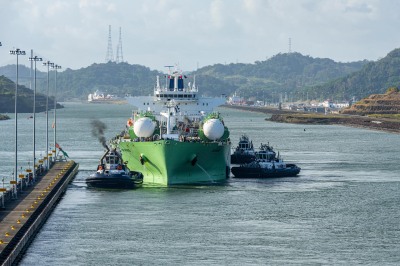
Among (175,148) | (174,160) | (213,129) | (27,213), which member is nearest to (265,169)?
(213,129)

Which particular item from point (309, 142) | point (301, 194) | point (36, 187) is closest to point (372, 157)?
point (309, 142)

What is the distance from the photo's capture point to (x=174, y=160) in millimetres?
101250

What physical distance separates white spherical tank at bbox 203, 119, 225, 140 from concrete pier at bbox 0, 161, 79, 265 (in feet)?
45.6

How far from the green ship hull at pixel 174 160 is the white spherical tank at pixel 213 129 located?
0.80m

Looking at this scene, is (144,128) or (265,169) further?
(265,169)

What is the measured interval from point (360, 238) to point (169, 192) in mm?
27451

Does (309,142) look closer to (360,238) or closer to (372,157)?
(372,157)

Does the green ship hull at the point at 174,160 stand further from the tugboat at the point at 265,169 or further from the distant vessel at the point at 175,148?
the tugboat at the point at 265,169

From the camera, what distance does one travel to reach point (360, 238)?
245 feet

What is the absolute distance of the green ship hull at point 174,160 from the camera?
100875mm

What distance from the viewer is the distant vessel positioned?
102 meters

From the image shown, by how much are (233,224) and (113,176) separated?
21.9 meters

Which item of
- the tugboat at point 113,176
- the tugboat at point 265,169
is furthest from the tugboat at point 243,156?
the tugboat at point 113,176

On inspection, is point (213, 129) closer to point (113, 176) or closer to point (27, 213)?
point (113, 176)
